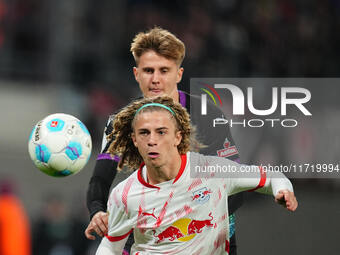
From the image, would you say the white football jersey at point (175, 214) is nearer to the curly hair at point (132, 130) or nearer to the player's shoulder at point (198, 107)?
the curly hair at point (132, 130)

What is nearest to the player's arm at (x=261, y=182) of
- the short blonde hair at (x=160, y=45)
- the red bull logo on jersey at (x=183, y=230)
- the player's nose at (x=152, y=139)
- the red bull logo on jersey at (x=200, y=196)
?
the red bull logo on jersey at (x=200, y=196)

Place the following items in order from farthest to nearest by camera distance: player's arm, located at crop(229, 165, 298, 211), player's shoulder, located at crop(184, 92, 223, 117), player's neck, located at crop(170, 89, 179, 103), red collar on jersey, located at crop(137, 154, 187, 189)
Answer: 1. player's shoulder, located at crop(184, 92, 223, 117)
2. player's neck, located at crop(170, 89, 179, 103)
3. red collar on jersey, located at crop(137, 154, 187, 189)
4. player's arm, located at crop(229, 165, 298, 211)

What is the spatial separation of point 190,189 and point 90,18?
7.95 m

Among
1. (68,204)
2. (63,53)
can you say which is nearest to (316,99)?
(68,204)

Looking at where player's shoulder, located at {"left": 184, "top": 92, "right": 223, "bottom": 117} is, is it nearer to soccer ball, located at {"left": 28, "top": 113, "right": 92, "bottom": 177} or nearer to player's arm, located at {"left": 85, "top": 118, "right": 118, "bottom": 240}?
player's arm, located at {"left": 85, "top": 118, "right": 118, "bottom": 240}

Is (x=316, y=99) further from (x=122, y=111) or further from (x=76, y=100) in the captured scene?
(x=76, y=100)

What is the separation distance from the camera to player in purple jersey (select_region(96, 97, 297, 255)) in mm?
4945

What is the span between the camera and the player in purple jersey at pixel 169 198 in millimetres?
4945

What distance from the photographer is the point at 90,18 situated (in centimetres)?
1257

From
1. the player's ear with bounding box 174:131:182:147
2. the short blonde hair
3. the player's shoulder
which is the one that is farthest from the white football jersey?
the short blonde hair

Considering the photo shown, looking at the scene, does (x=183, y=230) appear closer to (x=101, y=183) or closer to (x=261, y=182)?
(x=261, y=182)

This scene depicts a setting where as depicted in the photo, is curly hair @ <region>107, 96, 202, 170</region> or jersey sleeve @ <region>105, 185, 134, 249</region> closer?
jersey sleeve @ <region>105, 185, 134, 249</region>

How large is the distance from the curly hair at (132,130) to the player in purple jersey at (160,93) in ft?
0.55

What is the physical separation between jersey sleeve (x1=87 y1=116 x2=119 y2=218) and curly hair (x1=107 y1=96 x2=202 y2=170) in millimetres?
140
